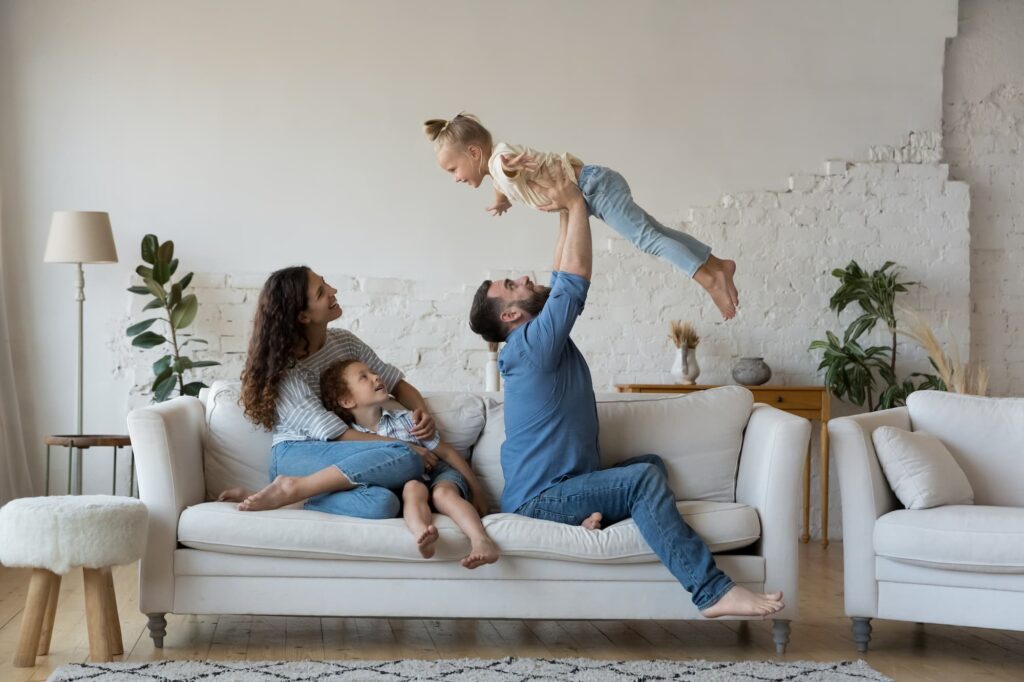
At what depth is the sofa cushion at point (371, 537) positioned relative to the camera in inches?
127

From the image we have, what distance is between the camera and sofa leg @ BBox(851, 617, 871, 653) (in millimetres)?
3447

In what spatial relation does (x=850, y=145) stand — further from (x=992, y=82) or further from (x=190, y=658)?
(x=190, y=658)

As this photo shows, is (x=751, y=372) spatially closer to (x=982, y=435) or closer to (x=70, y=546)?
(x=982, y=435)

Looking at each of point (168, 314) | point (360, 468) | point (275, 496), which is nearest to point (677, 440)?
point (360, 468)

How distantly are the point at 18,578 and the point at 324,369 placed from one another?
71.5 inches

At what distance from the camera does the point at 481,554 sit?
318 centimetres

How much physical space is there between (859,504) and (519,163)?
4.90 feet

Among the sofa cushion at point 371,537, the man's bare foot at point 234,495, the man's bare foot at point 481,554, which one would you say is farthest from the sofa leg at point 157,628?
the man's bare foot at point 481,554

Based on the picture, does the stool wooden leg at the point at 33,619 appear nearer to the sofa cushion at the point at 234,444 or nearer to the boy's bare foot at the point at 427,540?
the sofa cushion at the point at 234,444

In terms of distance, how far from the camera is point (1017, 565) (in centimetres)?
322

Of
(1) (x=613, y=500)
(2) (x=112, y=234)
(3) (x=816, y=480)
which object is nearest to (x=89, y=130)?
(2) (x=112, y=234)

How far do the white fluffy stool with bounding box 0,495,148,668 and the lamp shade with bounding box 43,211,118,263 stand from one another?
2.31m

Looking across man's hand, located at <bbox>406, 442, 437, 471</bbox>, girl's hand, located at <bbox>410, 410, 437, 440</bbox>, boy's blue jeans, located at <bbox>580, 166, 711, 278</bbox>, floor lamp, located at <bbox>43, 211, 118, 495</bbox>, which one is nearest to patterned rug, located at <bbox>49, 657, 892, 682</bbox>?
man's hand, located at <bbox>406, 442, 437, 471</bbox>

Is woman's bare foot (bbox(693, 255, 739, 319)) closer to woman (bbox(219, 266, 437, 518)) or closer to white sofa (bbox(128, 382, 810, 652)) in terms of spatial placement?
white sofa (bbox(128, 382, 810, 652))
